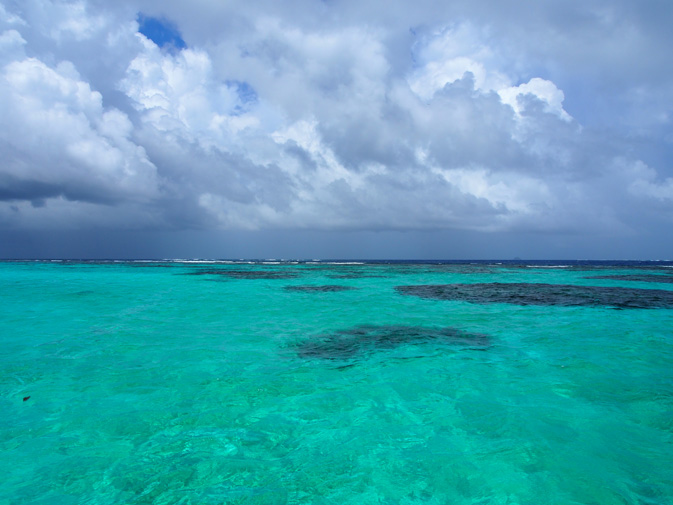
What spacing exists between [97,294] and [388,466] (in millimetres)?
28033

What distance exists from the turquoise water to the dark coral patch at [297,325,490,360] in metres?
0.12

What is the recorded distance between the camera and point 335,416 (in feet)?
23.2

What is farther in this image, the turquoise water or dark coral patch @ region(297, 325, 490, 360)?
dark coral patch @ region(297, 325, 490, 360)

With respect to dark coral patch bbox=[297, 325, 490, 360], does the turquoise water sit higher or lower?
lower

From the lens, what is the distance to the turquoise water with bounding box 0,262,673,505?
4.94 meters

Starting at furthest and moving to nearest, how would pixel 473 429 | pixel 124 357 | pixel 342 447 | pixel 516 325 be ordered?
pixel 516 325
pixel 124 357
pixel 473 429
pixel 342 447

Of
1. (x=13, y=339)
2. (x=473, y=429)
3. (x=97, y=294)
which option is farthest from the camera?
(x=97, y=294)

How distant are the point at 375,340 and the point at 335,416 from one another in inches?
242

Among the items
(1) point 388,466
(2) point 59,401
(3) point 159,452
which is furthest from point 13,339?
(1) point 388,466

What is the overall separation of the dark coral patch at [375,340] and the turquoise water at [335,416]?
0.39 ft

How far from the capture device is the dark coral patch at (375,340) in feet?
37.8

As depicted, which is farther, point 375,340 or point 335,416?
point 375,340

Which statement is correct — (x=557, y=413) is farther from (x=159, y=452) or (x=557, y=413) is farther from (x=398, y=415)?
(x=159, y=452)

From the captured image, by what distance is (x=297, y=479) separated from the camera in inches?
199
